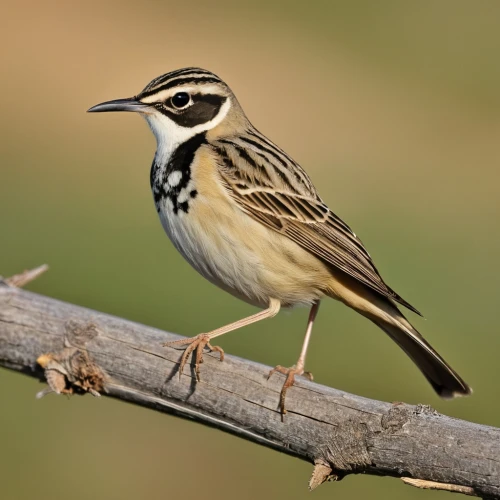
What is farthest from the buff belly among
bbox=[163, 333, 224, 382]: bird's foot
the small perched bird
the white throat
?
bbox=[163, 333, 224, 382]: bird's foot

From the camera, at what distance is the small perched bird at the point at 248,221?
683 cm

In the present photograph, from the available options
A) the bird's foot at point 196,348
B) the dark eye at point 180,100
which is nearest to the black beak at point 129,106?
the dark eye at point 180,100

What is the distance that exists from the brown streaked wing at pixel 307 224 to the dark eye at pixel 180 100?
0.57 meters

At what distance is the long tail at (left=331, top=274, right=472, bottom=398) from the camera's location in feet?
23.4

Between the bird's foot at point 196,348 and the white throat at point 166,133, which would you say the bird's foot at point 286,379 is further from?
the white throat at point 166,133

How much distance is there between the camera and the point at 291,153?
1784 centimetres

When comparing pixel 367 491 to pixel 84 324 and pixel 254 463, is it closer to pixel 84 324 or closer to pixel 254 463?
pixel 254 463

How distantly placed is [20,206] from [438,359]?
32.4 feet

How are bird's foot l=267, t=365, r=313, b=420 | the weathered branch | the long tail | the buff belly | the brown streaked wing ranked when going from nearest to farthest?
the weathered branch
bird's foot l=267, t=365, r=313, b=420
the buff belly
the brown streaked wing
the long tail

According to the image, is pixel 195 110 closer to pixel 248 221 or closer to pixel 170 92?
pixel 170 92

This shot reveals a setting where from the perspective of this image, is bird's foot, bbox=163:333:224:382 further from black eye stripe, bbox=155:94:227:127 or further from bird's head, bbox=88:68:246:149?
black eye stripe, bbox=155:94:227:127

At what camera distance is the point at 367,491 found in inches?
392

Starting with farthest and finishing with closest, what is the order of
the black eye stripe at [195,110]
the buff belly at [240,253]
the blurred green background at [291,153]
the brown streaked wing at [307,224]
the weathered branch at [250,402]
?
1. the blurred green background at [291,153]
2. the black eye stripe at [195,110]
3. the brown streaked wing at [307,224]
4. the buff belly at [240,253]
5. the weathered branch at [250,402]

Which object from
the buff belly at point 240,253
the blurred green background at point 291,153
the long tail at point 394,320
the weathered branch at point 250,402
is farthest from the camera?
the blurred green background at point 291,153
